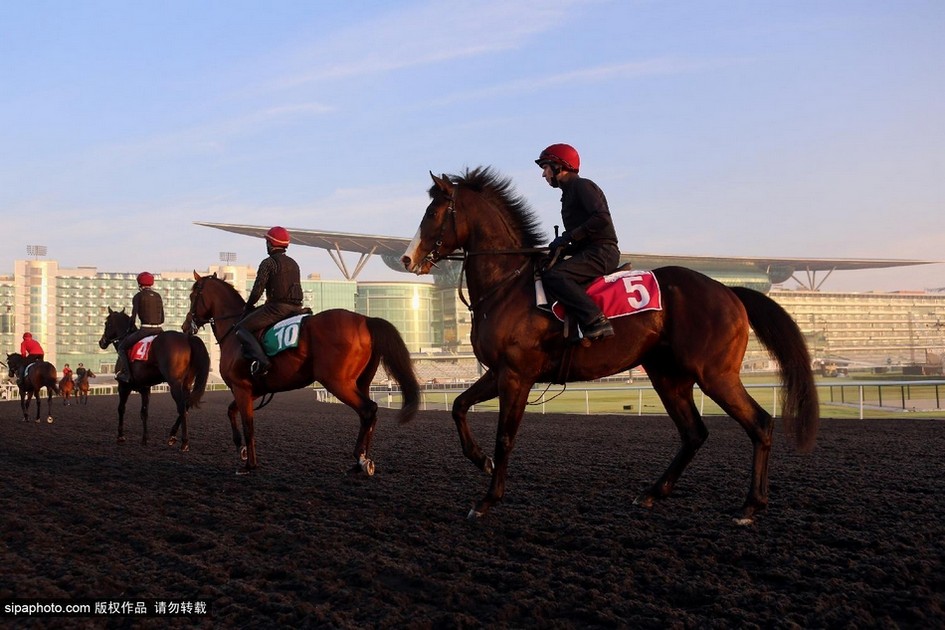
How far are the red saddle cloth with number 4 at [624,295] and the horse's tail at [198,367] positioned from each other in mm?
6458

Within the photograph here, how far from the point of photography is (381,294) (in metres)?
115

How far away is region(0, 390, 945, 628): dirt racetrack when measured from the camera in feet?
10.6

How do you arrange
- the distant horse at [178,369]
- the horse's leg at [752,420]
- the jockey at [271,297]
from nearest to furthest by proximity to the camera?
the horse's leg at [752,420] < the jockey at [271,297] < the distant horse at [178,369]

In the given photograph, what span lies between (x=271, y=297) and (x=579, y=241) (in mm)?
3739

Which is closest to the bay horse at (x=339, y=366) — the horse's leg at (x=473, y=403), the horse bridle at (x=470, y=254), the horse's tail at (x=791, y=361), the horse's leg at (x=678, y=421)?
the horse's leg at (x=473, y=403)

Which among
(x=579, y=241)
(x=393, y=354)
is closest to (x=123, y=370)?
(x=393, y=354)

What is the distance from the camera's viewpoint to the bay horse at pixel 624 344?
201 inches

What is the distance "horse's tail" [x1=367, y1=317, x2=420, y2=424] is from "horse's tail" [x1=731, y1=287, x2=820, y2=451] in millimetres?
3334

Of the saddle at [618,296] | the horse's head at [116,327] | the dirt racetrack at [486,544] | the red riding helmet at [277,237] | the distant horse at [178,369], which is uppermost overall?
the red riding helmet at [277,237]

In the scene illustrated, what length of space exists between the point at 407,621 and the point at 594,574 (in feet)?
3.36

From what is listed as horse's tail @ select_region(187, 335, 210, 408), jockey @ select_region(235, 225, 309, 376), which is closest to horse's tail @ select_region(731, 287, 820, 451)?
jockey @ select_region(235, 225, 309, 376)

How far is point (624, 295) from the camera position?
17.3 feet

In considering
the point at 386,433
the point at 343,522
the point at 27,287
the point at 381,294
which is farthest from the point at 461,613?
the point at 27,287

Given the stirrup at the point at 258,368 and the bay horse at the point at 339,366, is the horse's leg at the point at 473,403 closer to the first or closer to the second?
the bay horse at the point at 339,366
